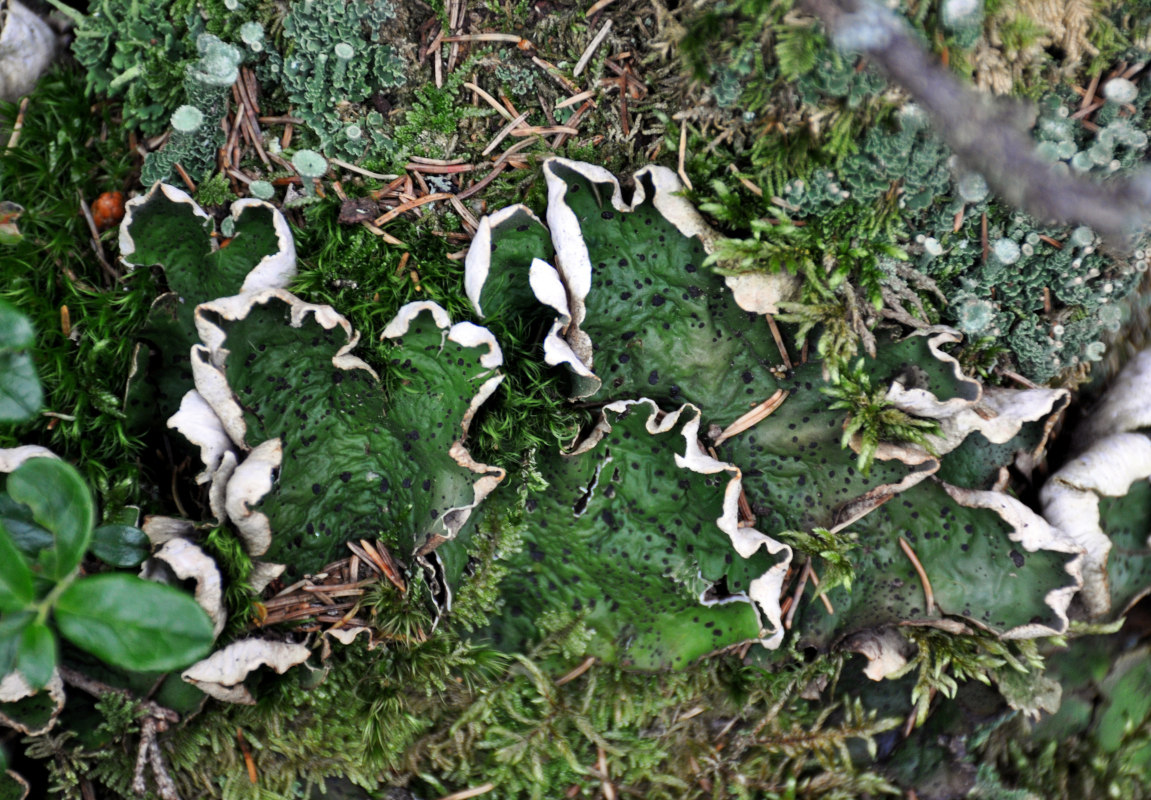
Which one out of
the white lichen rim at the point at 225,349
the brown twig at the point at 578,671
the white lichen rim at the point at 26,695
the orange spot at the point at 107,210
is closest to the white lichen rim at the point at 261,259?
the white lichen rim at the point at 225,349

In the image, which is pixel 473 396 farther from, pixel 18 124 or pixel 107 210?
pixel 18 124

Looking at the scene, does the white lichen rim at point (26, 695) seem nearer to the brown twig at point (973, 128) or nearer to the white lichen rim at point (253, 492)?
the white lichen rim at point (253, 492)

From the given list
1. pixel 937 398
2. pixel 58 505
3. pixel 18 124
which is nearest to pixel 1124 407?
pixel 937 398

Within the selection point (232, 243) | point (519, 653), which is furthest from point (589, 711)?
point (232, 243)

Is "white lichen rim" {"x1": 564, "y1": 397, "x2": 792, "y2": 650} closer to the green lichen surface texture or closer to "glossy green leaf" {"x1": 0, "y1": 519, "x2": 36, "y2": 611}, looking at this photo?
the green lichen surface texture

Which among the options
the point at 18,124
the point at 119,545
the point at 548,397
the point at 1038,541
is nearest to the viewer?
the point at 119,545

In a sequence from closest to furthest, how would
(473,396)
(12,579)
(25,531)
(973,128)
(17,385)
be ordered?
(12,579), (973,128), (17,385), (25,531), (473,396)
